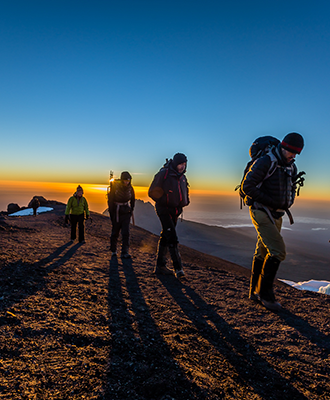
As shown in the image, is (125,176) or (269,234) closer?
(269,234)

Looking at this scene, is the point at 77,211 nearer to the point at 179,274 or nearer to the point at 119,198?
the point at 119,198

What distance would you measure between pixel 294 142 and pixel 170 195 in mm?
2413

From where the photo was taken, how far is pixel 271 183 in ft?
12.4

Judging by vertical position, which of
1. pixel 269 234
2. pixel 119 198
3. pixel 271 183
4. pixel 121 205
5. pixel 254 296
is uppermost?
pixel 271 183

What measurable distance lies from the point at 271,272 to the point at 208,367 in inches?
78.6

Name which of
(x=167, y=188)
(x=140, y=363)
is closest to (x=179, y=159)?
(x=167, y=188)

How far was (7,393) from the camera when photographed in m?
1.54

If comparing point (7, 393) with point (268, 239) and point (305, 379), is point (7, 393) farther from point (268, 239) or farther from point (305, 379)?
point (268, 239)

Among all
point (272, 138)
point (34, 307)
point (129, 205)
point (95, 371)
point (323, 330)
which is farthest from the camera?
point (129, 205)

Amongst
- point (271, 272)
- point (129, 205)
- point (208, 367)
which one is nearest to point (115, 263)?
point (129, 205)

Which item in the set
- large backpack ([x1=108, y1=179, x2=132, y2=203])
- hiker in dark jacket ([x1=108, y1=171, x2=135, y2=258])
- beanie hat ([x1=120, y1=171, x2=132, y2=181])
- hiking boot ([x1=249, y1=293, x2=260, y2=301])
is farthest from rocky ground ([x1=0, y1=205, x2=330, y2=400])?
beanie hat ([x1=120, y1=171, x2=132, y2=181])

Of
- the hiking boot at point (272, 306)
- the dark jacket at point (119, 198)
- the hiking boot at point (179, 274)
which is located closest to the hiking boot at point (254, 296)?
the hiking boot at point (272, 306)

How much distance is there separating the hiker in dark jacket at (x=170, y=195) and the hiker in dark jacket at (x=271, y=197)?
1.56 metres

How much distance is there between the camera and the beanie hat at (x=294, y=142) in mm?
3562
